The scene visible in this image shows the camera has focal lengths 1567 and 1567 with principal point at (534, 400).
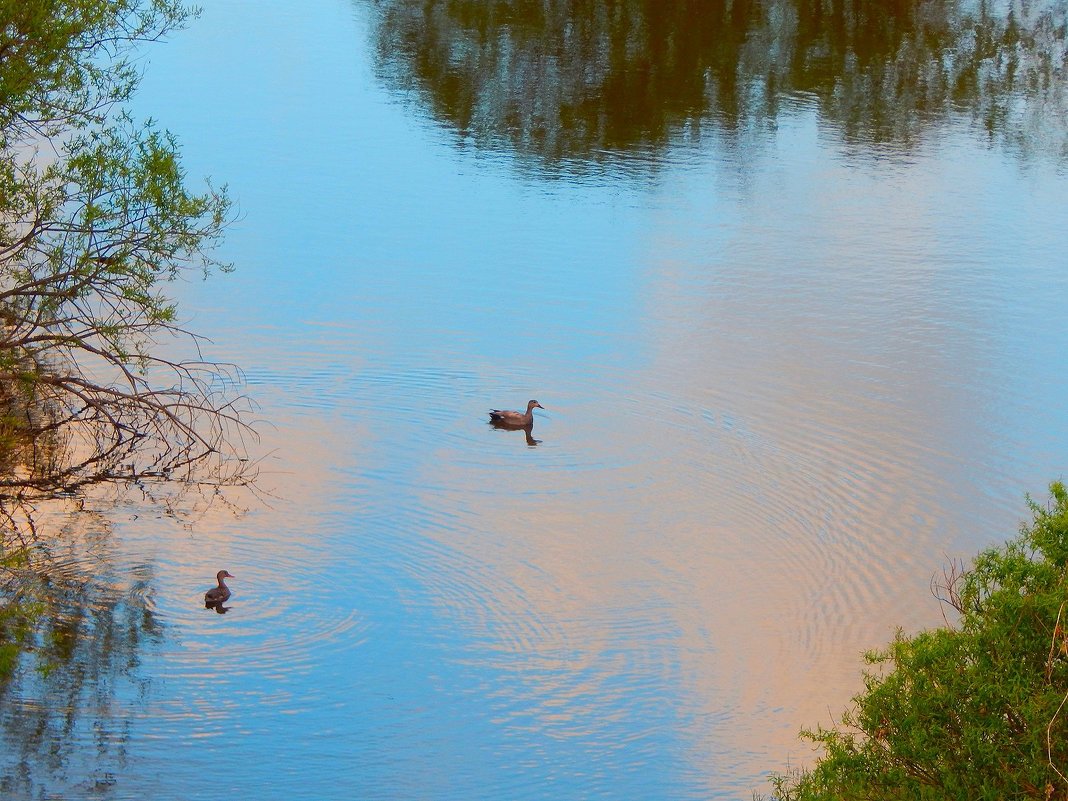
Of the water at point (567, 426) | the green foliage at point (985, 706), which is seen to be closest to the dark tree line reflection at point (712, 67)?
the water at point (567, 426)

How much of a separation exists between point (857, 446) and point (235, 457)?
756cm

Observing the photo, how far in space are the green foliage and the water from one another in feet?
12.4

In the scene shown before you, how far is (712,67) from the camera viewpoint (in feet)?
125

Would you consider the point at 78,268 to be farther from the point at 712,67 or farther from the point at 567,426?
the point at 712,67

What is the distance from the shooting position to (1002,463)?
1917 centimetres

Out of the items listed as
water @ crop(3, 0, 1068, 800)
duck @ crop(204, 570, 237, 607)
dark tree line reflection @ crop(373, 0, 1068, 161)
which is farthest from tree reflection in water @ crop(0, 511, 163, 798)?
dark tree line reflection @ crop(373, 0, 1068, 161)

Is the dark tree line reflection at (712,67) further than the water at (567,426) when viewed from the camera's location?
Yes

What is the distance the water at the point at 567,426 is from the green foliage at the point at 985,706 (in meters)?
3.78

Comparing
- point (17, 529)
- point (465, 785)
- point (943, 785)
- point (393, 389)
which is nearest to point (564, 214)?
point (393, 389)

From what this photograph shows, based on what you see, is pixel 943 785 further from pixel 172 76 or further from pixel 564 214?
pixel 172 76

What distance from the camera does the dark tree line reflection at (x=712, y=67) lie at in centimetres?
3356

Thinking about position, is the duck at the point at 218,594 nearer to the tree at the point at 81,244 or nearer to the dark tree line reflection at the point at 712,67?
the tree at the point at 81,244

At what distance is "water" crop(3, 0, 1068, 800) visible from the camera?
13367 millimetres

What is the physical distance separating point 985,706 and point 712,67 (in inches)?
1225
